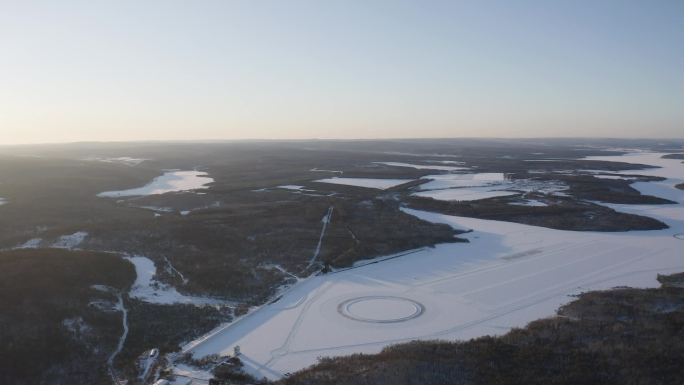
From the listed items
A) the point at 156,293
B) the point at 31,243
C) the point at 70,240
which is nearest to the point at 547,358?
the point at 156,293

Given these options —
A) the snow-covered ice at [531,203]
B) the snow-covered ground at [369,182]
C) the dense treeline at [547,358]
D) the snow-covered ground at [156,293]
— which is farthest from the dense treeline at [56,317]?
the snow-covered ground at [369,182]

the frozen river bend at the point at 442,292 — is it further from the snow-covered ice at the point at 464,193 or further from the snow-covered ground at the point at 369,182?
Result: the snow-covered ground at the point at 369,182

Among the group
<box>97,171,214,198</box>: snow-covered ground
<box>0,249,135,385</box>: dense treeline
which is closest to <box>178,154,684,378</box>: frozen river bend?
<box>0,249,135,385</box>: dense treeline

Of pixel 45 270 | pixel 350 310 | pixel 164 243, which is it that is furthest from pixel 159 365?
pixel 164 243

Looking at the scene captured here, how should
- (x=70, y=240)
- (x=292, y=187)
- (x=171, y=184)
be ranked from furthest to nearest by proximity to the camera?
(x=171, y=184)
(x=292, y=187)
(x=70, y=240)

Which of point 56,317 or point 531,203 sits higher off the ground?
point 531,203

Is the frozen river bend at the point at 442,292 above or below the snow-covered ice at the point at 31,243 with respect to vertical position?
below

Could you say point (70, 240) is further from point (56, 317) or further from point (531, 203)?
point (531, 203)

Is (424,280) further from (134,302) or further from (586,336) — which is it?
(134,302)
